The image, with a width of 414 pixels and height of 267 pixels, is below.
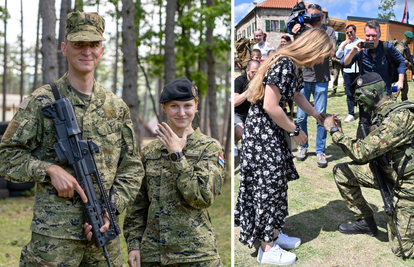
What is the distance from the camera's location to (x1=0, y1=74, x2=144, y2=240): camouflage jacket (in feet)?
7.11

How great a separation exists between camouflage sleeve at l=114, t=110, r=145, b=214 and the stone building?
1.34m

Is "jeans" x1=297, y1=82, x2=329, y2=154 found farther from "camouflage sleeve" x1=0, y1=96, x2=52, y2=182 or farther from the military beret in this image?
"camouflage sleeve" x1=0, y1=96, x2=52, y2=182

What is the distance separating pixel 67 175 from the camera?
2.17 m

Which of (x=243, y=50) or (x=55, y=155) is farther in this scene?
(x=243, y=50)

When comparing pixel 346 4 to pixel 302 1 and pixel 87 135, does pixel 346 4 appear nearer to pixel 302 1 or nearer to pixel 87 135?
pixel 302 1

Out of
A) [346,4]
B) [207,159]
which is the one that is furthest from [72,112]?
[346,4]

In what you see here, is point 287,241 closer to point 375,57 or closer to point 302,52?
point 302,52

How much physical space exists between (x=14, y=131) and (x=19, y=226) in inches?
214

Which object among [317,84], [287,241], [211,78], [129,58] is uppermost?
[211,78]

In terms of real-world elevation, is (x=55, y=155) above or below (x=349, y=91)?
below

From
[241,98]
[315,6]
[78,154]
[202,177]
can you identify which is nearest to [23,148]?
[78,154]

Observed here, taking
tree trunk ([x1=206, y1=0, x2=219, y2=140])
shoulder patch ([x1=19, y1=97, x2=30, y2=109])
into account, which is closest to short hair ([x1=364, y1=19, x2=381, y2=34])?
shoulder patch ([x1=19, y1=97, x2=30, y2=109])

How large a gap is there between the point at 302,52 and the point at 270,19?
43 cm

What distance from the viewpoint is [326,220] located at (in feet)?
10.8
